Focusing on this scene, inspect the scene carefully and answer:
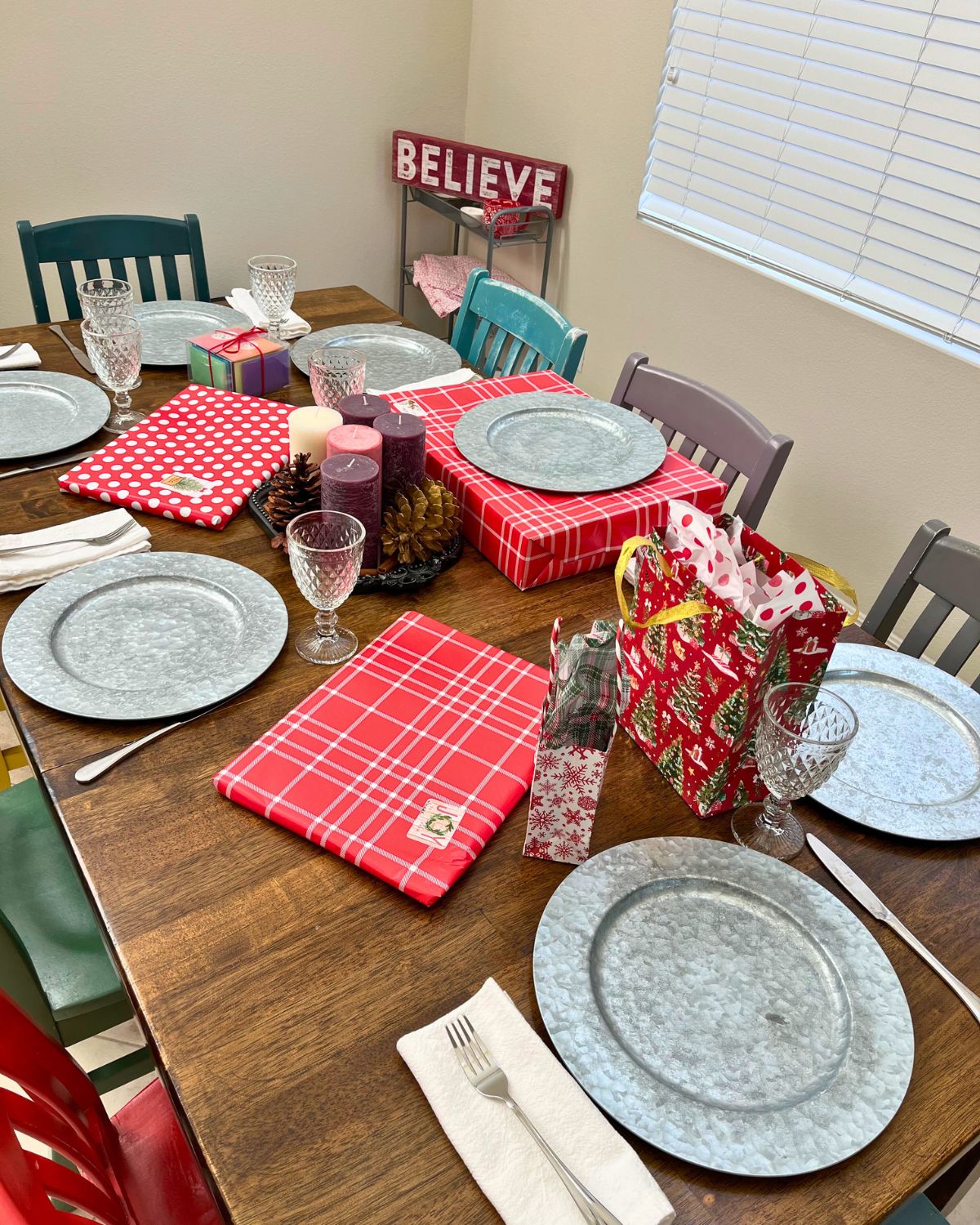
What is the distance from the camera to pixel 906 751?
100cm

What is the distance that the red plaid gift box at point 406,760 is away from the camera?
0.82 metres

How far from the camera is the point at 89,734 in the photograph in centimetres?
93

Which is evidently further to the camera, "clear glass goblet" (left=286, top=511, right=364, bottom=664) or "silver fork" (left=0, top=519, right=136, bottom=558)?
"silver fork" (left=0, top=519, right=136, bottom=558)

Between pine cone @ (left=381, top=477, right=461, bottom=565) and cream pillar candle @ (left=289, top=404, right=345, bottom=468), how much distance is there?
12cm

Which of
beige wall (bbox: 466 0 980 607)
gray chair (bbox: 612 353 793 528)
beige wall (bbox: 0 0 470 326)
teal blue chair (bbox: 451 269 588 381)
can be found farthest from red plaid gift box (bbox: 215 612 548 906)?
beige wall (bbox: 0 0 470 326)

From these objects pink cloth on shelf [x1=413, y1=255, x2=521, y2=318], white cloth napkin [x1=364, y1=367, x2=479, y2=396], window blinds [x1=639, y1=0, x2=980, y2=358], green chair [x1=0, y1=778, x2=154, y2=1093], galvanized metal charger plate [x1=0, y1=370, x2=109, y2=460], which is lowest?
green chair [x1=0, y1=778, x2=154, y2=1093]

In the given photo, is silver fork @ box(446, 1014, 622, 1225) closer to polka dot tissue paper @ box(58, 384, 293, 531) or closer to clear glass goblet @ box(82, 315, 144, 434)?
polka dot tissue paper @ box(58, 384, 293, 531)

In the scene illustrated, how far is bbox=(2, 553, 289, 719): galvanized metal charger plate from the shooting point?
96cm

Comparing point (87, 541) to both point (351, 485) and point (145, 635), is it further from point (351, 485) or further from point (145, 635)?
point (351, 485)

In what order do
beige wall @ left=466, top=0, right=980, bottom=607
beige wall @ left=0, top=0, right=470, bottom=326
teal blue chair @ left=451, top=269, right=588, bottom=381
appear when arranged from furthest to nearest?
beige wall @ left=0, top=0, right=470, bottom=326 < beige wall @ left=466, top=0, right=980, bottom=607 < teal blue chair @ left=451, top=269, right=588, bottom=381

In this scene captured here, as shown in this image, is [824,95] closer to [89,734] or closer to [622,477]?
[622,477]

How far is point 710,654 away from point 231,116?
8.86ft

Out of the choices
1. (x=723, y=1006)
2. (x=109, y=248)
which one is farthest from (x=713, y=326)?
(x=723, y=1006)

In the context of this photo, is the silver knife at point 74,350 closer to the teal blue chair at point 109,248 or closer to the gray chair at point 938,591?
the teal blue chair at point 109,248
